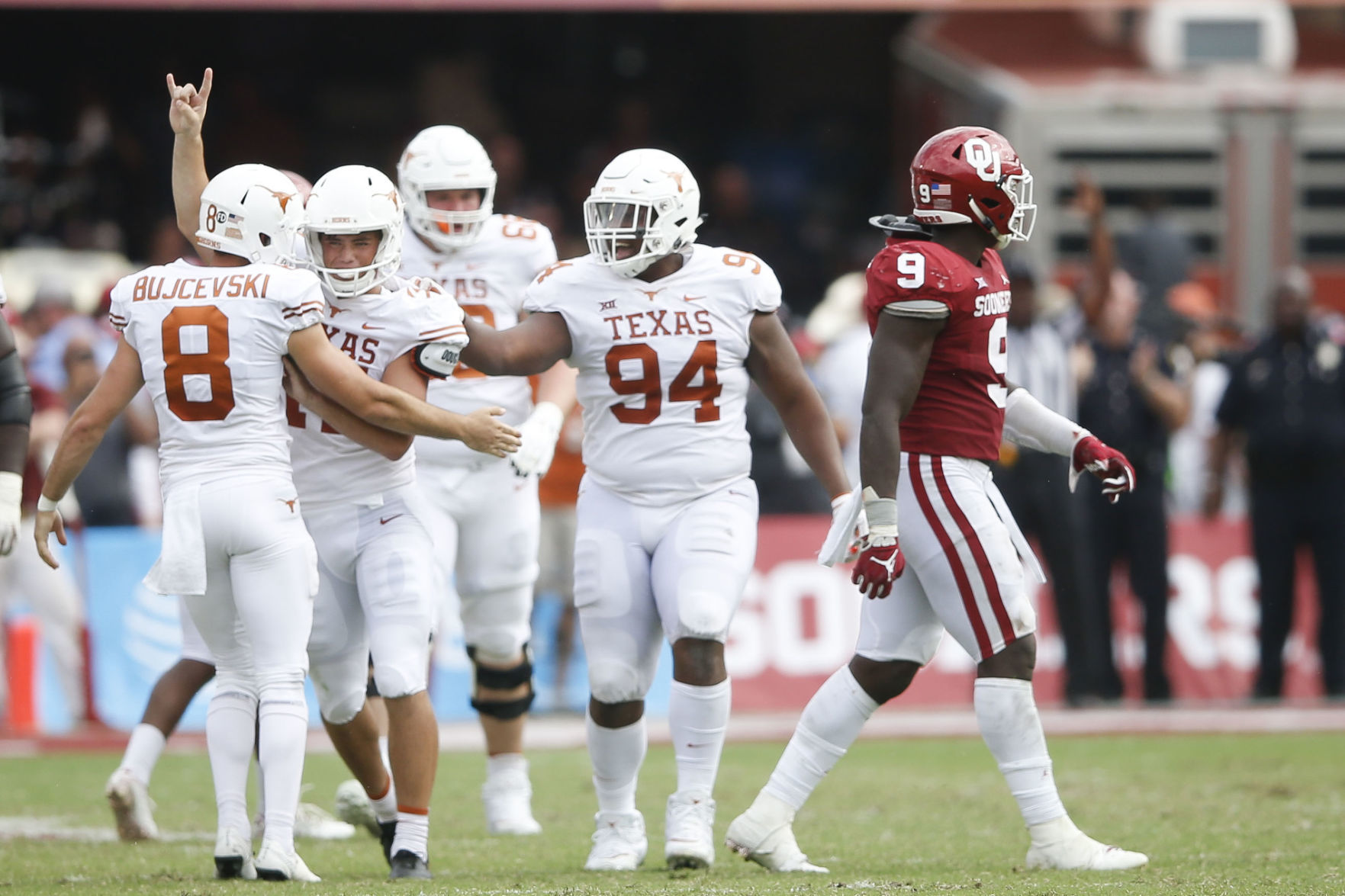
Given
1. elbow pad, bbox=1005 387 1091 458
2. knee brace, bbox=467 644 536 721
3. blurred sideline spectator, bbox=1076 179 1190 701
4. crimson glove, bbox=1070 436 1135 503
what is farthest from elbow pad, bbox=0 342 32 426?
blurred sideline spectator, bbox=1076 179 1190 701

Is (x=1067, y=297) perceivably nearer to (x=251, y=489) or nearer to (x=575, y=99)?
(x=575, y=99)

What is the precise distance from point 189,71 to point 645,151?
11342mm

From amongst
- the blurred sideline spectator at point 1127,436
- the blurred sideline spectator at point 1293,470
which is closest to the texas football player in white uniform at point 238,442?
the blurred sideline spectator at point 1127,436

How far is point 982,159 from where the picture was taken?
18.5 feet

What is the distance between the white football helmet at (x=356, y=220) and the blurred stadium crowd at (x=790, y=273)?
4862mm

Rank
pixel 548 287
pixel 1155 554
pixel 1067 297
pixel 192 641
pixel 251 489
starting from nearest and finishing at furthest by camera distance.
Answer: pixel 251 489, pixel 548 287, pixel 192 641, pixel 1155 554, pixel 1067 297

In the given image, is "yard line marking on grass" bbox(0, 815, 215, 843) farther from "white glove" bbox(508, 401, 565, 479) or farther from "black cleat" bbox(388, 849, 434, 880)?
"white glove" bbox(508, 401, 565, 479)

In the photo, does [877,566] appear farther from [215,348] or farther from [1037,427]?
[215,348]

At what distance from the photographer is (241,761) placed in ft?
17.9

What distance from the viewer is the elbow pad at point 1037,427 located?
598cm

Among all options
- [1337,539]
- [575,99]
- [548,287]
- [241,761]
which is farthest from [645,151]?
[575,99]

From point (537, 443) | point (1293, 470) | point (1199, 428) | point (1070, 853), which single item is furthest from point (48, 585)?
point (1199, 428)

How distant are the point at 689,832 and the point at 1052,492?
527 centimetres

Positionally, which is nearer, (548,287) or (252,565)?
(252,565)
